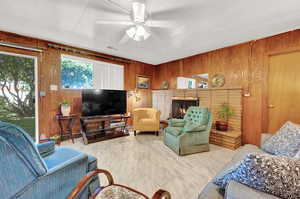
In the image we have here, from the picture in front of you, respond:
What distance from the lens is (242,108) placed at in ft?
10.6

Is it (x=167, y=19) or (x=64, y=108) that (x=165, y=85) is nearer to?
(x=167, y=19)

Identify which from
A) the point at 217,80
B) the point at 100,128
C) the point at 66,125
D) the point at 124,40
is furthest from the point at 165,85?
the point at 66,125

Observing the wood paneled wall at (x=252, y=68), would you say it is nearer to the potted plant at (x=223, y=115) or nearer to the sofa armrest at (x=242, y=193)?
the potted plant at (x=223, y=115)

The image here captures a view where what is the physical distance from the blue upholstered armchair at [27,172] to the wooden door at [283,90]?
150 inches

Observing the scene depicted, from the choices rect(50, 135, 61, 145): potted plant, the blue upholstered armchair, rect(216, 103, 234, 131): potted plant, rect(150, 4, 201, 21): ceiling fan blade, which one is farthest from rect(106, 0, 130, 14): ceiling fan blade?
rect(216, 103, 234, 131): potted plant

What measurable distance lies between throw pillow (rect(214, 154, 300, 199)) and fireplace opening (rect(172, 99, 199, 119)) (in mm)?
3484

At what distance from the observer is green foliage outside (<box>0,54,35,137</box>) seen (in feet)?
9.26

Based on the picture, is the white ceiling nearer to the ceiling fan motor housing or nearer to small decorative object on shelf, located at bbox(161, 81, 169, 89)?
the ceiling fan motor housing

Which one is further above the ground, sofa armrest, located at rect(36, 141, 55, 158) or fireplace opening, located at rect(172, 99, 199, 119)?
fireplace opening, located at rect(172, 99, 199, 119)

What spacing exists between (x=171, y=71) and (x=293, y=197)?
4.65m

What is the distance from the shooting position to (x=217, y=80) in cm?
372

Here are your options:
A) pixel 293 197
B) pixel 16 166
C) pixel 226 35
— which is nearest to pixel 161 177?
pixel 293 197

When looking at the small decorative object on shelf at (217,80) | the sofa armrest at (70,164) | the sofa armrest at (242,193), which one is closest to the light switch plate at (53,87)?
the sofa armrest at (70,164)

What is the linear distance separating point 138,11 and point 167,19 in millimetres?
571
